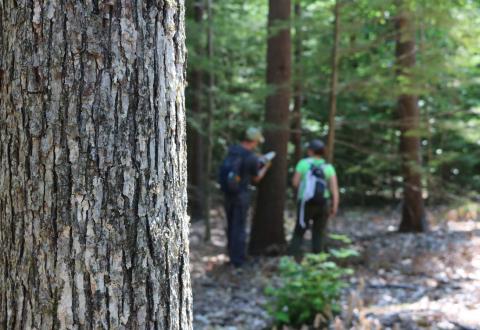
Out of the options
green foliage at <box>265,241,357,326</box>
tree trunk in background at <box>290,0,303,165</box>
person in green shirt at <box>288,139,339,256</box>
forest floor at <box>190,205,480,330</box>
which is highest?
tree trunk in background at <box>290,0,303,165</box>

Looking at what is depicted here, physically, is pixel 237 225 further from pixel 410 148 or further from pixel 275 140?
pixel 410 148

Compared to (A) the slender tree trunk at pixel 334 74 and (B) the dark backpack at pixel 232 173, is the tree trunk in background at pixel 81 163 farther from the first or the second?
(A) the slender tree trunk at pixel 334 74

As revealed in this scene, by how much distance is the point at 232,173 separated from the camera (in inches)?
320

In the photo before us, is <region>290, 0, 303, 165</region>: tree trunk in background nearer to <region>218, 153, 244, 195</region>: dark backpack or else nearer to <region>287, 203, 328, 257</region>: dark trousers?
<region>218, 153, 244, 195</region>: dark backpack

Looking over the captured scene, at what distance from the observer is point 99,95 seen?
1.82m

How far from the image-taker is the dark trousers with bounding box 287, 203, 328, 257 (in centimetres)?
789

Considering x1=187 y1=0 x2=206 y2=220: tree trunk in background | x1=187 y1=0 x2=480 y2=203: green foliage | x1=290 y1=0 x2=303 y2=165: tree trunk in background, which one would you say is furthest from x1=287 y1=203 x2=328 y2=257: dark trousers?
x1=187 y1=0 x2=206 y2=220: tree trunk in background

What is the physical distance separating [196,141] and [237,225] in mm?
5614

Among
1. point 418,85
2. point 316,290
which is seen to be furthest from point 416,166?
point 316,290

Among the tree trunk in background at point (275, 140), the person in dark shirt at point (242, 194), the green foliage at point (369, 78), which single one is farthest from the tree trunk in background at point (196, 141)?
the person in dark shirt at point (242, 194)

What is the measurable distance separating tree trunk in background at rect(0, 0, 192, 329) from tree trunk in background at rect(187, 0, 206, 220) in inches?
354

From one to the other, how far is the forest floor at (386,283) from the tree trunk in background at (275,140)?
0.48 meters

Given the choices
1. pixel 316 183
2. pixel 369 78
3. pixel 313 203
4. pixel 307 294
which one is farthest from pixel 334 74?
pixel 307 294

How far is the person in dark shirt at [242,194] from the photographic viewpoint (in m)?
8.23
